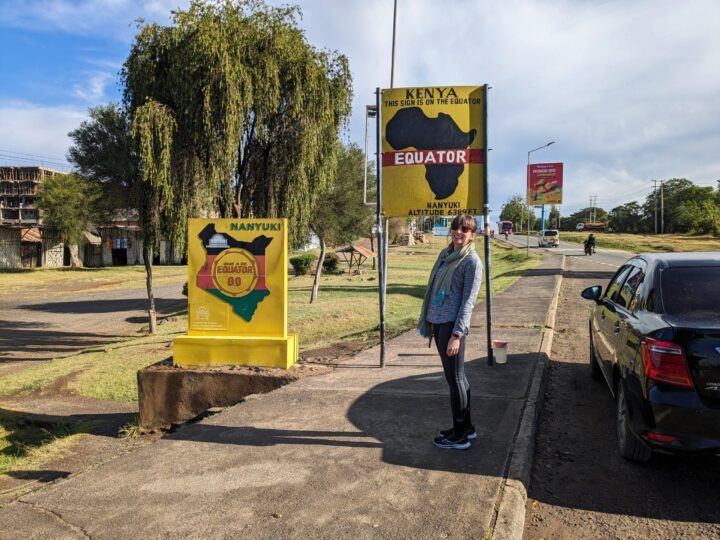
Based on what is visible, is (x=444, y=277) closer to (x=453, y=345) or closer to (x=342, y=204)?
(x=453, y=345)

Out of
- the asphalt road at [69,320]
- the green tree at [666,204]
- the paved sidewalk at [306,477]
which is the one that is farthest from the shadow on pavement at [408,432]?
the green tree at [666,204]

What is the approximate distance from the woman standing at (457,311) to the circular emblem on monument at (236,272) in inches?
132

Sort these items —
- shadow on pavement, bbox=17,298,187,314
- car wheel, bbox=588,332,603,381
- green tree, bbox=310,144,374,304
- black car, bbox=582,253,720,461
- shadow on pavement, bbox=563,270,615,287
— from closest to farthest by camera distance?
black car, bbox=582,253,720,461, car wheel, bbox=588,332,603,381, green tree, bbox=310,144,374,304, shadow on pavement, bbox=563,270,615,287, shadow on pavement, bbox=17,298,187,314

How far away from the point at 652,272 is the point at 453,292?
1652 mm

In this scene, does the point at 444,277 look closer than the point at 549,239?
Yes

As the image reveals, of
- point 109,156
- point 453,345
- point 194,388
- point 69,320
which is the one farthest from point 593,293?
point 69,320

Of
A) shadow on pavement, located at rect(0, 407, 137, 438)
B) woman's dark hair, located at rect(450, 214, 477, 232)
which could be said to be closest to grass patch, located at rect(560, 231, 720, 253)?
shadow on pavement, located at rect(0, 407, 137, 438)

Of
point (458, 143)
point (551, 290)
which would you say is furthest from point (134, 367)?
point (551, 290)

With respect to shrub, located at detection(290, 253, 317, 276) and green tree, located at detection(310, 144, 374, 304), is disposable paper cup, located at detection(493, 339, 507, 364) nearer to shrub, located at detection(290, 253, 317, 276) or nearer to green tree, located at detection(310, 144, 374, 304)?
green tree, located at detection(310, 144, 374, 304)

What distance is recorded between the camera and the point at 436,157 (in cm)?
673

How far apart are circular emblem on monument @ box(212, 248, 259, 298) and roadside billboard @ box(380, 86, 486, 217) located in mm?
1937

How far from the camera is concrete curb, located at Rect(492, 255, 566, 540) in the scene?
3048 millimetres

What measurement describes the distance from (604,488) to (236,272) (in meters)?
4.86

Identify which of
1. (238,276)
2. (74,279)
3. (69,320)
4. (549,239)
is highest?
(549,239)
